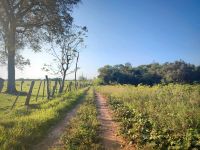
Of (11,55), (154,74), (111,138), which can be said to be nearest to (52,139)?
(111,138)

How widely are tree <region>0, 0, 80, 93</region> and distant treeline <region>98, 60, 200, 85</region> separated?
42.9 metres

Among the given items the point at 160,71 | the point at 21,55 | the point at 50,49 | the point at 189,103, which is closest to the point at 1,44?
the point at 21,55

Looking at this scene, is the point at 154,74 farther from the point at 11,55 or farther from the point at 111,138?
the point at 111,138

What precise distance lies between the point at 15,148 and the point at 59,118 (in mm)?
6093

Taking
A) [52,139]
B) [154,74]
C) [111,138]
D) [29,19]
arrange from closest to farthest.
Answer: [52,139] < [111,138] < [29,19] < [154,74]

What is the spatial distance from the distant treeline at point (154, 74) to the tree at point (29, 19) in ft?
141

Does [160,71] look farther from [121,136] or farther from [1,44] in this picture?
[121,136]

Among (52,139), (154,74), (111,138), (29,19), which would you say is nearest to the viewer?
(52,139)

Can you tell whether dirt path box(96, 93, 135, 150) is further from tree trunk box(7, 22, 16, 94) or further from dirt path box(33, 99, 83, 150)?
tree trunk box(7, 22, 16, 94)

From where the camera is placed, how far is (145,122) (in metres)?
11.8

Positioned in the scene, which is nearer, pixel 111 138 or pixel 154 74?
pixel 111 138

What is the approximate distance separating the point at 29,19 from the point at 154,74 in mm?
69609

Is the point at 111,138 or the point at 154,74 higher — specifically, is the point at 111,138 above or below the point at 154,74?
below

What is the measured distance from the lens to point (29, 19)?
34.4m
